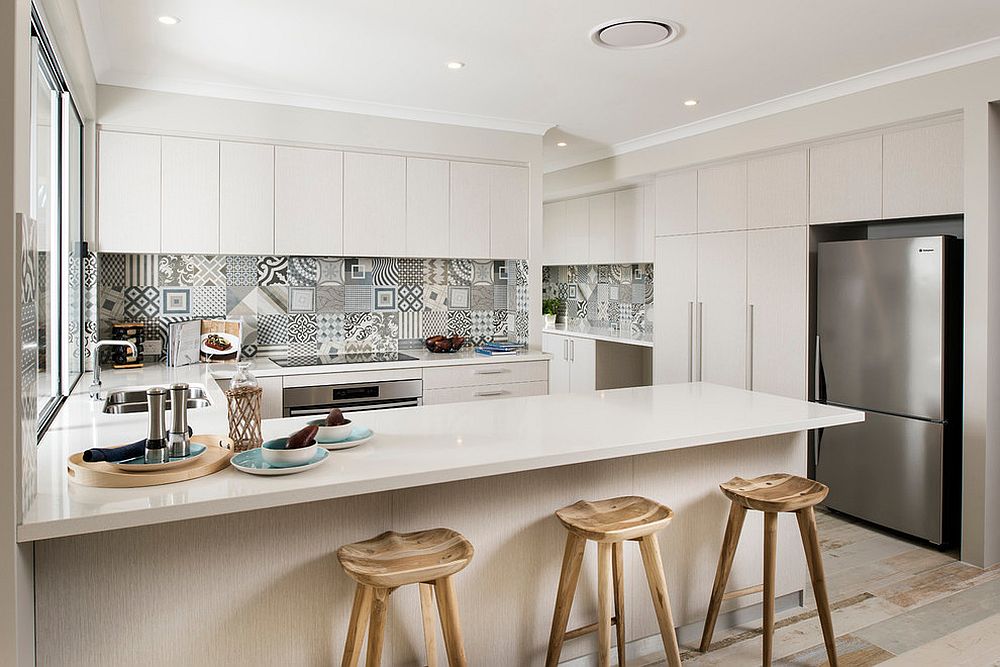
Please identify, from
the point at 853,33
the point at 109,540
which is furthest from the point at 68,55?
the point at 853,33

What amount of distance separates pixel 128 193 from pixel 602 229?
12.5ft

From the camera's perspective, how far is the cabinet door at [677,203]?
16.7ft

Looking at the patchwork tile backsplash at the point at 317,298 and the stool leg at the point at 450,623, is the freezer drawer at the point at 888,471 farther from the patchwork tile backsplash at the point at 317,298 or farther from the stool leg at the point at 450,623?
the stool leg at the point at 450,623

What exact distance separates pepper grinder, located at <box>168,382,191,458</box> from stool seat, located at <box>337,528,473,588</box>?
18.9 inches

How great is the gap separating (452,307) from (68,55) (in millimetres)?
2863

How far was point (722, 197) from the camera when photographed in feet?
15.9

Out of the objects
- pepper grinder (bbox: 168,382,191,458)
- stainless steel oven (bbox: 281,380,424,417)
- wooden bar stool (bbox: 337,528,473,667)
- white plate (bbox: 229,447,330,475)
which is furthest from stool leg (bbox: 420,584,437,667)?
stainless steel oven (bbox: 281,380,424,417)

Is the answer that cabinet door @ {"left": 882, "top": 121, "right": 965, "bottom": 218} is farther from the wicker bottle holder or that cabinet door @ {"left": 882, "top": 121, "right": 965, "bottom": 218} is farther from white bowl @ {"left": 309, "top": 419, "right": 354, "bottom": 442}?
the wicker bottle holder

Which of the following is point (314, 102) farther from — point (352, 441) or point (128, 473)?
point (128, 473)

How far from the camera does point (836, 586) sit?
3.18 metres

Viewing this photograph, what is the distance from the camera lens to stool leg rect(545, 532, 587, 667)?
2.13m

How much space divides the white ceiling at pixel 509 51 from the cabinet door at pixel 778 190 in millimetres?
404

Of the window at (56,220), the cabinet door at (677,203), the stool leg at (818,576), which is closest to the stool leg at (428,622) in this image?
the stool leg at (818,576)

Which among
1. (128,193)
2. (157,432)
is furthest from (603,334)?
(157,432)
